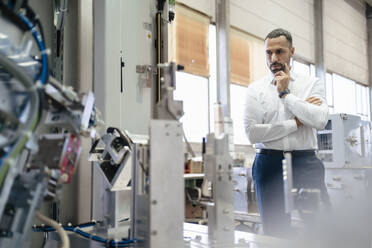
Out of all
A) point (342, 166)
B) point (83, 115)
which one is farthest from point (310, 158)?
point (342, 166)

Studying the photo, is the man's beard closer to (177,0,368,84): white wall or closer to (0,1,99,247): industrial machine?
(0,1,99,247): industrial machine

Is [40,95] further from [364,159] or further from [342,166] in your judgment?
[364,159]

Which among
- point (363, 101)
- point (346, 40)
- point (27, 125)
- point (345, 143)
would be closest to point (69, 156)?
point (27, 125)

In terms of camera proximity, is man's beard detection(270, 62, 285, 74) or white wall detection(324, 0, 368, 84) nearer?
man's beard detection(270, 62, 285, 74)

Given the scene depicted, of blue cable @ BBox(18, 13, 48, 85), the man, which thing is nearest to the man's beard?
the man

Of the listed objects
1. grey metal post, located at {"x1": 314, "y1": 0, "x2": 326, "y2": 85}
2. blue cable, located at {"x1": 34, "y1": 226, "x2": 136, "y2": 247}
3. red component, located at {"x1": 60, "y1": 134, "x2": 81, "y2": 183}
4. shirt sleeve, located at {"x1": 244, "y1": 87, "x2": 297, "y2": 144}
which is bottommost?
blue cable, located at {"x1": 34, "y1": 226, "x2": 136, "y2": 247}

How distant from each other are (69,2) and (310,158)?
1709 millimetres

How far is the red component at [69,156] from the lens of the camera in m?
0.81

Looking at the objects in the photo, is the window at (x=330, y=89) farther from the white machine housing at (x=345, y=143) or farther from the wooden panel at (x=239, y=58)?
the white machine housing at (x=345, y=143)

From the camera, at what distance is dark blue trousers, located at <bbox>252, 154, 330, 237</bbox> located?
1521 mm

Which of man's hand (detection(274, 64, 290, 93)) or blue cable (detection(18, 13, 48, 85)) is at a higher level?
man's hand (detection(274, 64, 290, 93))

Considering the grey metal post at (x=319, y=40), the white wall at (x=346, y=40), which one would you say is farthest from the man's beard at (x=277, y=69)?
the white wall at (x=346, y=40)

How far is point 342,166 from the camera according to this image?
275 centimetres

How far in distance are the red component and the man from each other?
96cm
